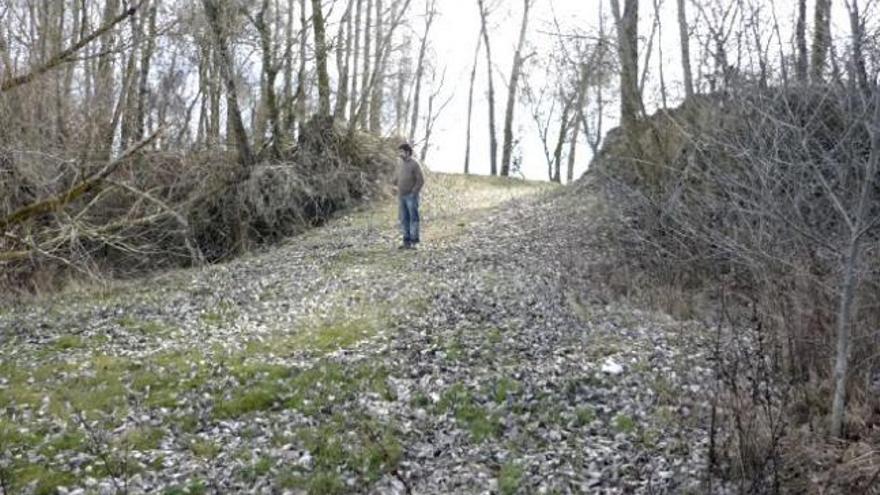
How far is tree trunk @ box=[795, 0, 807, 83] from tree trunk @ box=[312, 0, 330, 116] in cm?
1276

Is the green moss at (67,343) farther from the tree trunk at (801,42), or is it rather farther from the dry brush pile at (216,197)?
the tree trunk at (801,42)

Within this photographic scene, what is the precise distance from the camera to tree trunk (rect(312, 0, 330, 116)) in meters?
21.6

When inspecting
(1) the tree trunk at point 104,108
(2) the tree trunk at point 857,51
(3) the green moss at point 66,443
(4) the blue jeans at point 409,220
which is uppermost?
(1) the tree trunk at point 104,108

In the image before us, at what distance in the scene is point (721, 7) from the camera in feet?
43.8

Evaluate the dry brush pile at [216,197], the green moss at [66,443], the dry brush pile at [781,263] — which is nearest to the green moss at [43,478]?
the green moss at [66,443]

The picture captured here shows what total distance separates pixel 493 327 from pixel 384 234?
811 centimetres

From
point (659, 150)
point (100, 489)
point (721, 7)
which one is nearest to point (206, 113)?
point (659, 150)

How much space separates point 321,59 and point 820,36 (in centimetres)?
1429

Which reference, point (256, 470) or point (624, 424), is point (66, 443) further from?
point (624, 424)

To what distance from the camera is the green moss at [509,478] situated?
6.21 m

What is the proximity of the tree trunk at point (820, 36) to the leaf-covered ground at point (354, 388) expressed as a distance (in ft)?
13.6

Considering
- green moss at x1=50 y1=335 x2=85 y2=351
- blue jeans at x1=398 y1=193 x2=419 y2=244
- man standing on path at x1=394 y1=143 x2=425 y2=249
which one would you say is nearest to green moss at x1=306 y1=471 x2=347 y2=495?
green moss at x1=50 y1=335 x2=85 y2=351

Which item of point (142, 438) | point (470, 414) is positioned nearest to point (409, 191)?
point (470, 414)

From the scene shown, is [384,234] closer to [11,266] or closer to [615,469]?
[11,266]
